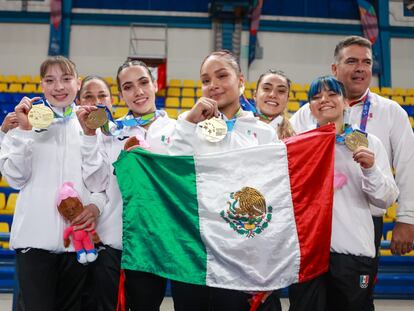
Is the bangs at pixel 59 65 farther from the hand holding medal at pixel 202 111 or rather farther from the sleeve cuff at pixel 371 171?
the sleeve cuff at pixel 371 171

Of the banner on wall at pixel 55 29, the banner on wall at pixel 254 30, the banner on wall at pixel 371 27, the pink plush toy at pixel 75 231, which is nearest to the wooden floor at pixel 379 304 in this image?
the pink plush toy at pixel 75 231

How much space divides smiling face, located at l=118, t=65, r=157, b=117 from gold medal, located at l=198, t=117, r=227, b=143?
0.61m

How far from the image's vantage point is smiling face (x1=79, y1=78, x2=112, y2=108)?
113 inches

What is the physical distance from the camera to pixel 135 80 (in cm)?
229

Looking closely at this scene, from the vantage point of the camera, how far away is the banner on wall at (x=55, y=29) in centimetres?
1058

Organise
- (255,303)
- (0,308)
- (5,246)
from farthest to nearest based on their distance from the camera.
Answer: (5,246) → (0,308) → (255,303)

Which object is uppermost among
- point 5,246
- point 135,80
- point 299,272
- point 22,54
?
point 22,54

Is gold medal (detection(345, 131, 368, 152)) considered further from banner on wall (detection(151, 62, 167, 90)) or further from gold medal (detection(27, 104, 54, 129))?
banner on wall (detection(151, 62, 167, 90))

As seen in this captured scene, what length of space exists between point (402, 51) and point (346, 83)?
10099 millimetres

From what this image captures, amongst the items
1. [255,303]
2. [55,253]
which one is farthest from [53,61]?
[255,303]

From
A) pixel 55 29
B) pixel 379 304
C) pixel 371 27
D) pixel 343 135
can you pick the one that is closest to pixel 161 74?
pixel 55 29

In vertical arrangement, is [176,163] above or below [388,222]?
above

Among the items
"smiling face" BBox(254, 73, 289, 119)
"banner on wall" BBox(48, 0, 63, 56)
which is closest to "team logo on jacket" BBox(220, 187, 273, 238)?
"smiling face" BBox(254, 73, 289, 119)

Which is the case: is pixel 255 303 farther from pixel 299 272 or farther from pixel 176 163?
pixel 176 163
